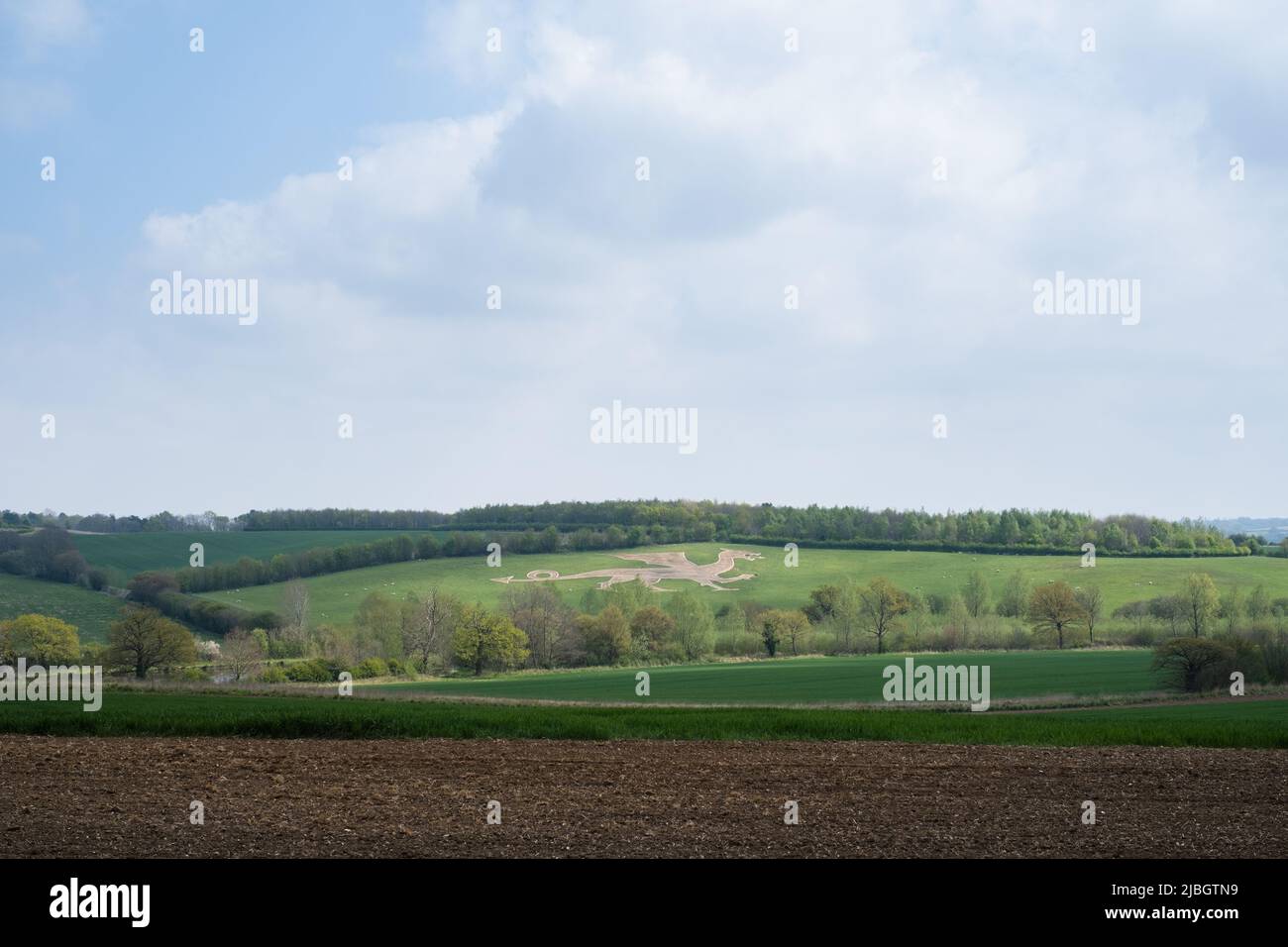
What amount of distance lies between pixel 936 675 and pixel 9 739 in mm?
51756

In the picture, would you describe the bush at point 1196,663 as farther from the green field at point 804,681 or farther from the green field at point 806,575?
the green field at point 806,575

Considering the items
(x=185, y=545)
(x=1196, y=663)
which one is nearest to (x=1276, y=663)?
(x=1196, y=663)

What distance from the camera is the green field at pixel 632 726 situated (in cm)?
3012

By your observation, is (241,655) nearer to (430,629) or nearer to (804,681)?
(430,629)

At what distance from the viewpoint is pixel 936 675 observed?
66.7 metres

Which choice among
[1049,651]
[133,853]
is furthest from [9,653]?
[1049,651]

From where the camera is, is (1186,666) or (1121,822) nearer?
(1121,822)

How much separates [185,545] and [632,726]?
11083cm

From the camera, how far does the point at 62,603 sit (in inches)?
3767

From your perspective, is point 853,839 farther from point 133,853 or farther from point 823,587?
point 823,587

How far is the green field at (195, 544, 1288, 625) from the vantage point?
10538 centimetres

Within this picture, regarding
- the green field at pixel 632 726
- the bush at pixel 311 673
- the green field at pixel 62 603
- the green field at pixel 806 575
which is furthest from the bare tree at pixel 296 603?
the green field at pixel 632 726
